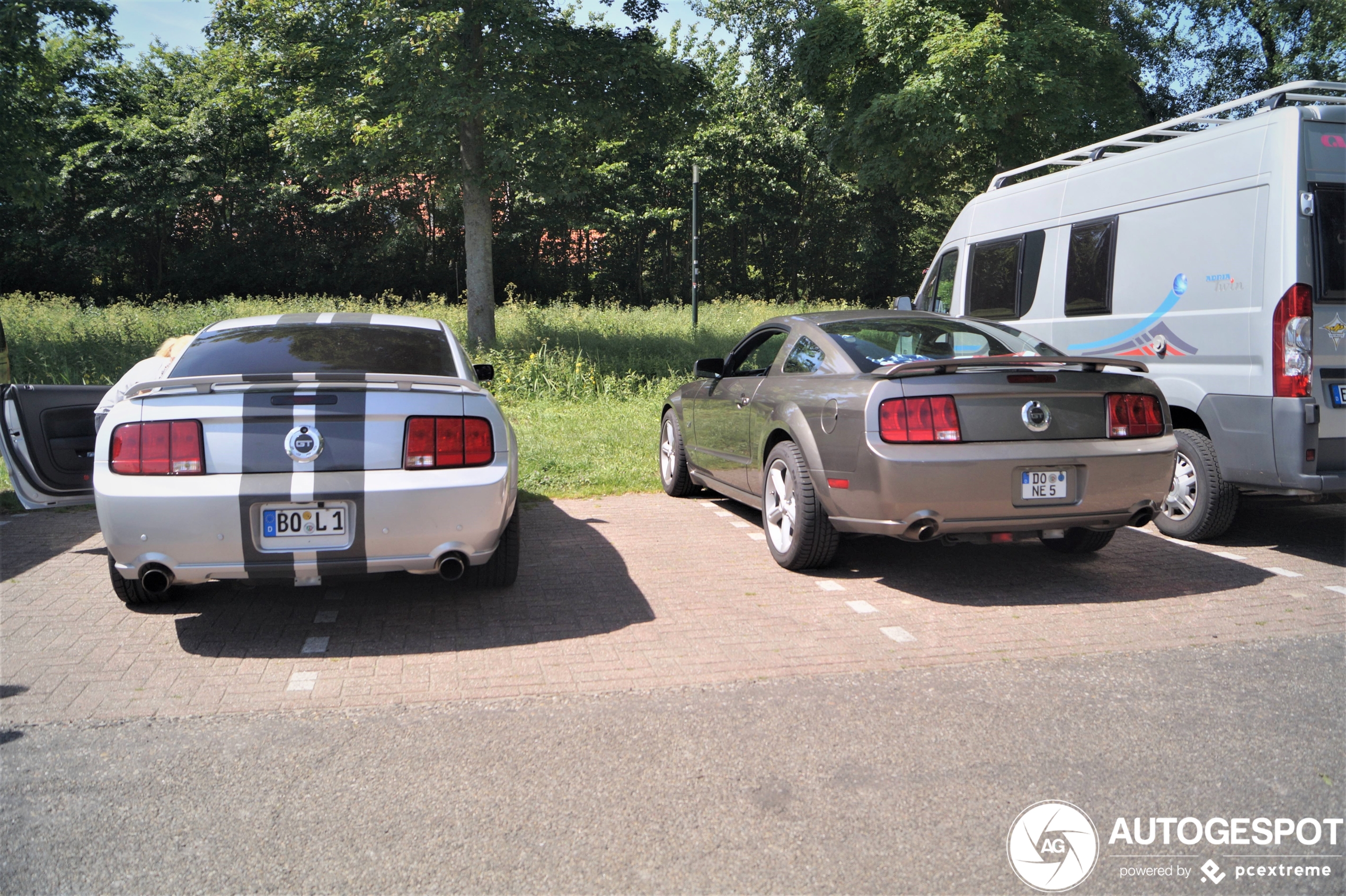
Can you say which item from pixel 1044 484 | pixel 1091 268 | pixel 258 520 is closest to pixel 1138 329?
pixel 1091 268

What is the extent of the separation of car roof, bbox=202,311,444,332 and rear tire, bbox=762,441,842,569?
221 centimetres

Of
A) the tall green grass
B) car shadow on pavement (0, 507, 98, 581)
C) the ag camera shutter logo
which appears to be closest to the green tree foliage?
the tall green grass

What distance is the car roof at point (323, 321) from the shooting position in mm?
5625

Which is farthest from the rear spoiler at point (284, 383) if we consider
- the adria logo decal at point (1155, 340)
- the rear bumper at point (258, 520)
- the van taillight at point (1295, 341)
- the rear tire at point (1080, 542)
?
the adria logo decal at point (1155, 340)

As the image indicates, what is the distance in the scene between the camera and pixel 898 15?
1777 centimetres

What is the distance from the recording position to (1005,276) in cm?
891

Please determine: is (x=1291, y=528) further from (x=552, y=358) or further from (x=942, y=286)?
(x=552, y=358)

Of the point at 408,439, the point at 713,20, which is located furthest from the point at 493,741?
the point at 713,20

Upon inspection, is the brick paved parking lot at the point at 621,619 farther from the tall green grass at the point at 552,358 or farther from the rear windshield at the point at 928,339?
the tall green grass at the point at 552,358

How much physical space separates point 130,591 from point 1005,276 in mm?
7389

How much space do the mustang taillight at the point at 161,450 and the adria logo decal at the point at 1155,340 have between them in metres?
5.98

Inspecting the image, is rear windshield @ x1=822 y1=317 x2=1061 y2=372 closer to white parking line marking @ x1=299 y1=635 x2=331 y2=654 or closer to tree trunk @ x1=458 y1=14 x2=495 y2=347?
white parking line marking @ x1=299 y1=635 x2=331 y2=654

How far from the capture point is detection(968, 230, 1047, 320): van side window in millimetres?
8453

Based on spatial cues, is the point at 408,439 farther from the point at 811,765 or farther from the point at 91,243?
the point at 91,243
